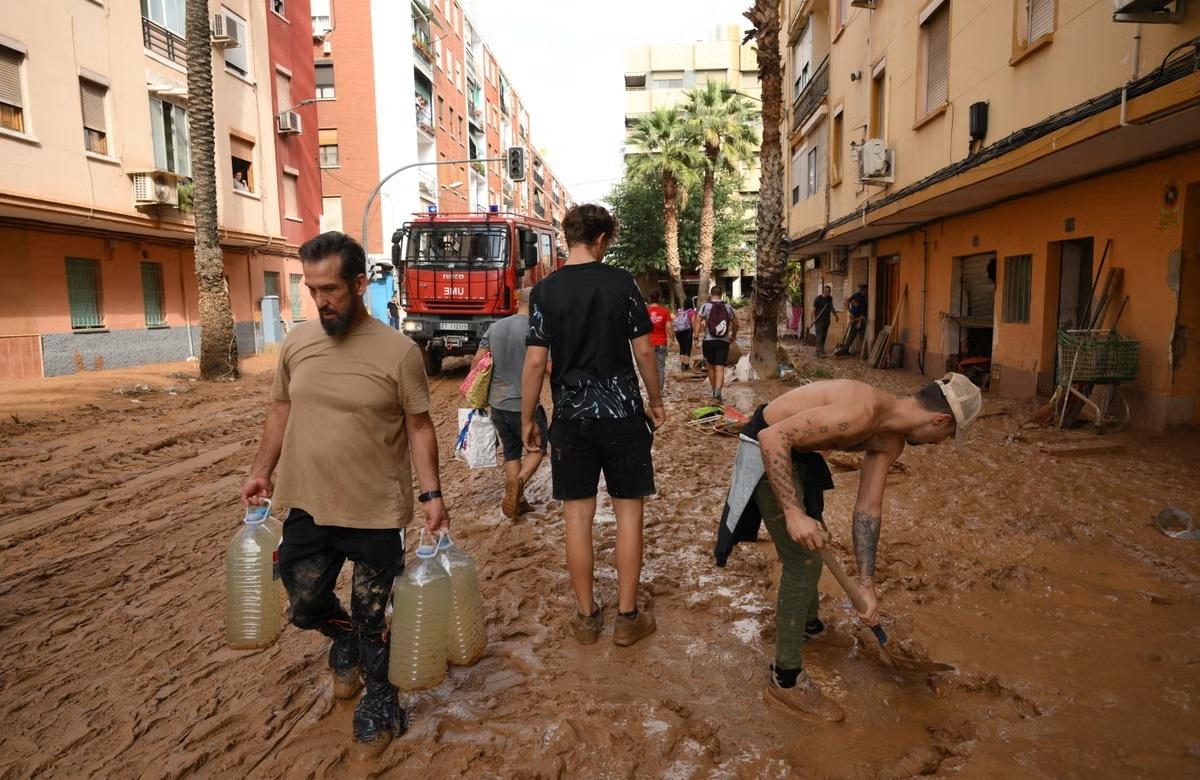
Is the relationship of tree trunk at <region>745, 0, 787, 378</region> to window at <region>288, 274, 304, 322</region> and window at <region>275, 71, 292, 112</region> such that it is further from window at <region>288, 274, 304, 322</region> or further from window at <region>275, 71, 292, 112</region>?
window at <region>288, 274, 304, 322</region>

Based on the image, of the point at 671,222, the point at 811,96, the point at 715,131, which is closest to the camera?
the point at 811,96

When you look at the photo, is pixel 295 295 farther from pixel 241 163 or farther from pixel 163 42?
pixel 163 42

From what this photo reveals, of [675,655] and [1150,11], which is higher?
[1150,11]

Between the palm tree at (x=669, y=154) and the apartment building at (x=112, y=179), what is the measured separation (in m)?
15.3

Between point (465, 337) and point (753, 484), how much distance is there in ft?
37.4

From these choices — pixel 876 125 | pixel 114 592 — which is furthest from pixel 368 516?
pixel 876 125

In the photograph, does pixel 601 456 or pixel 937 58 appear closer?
pixel 601 456

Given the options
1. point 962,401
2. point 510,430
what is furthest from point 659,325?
point 962,401

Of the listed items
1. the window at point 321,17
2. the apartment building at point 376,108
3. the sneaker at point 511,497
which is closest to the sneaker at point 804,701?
the sneaker at point 511,497

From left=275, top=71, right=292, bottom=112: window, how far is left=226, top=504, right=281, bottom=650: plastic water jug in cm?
2351

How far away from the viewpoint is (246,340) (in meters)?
21.1

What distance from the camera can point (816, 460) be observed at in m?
3.08

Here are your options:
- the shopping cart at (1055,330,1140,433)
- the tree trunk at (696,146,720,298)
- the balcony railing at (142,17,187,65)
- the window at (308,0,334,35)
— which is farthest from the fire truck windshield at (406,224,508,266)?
the window at (308,0,334,35)

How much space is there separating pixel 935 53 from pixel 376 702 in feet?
41.0
